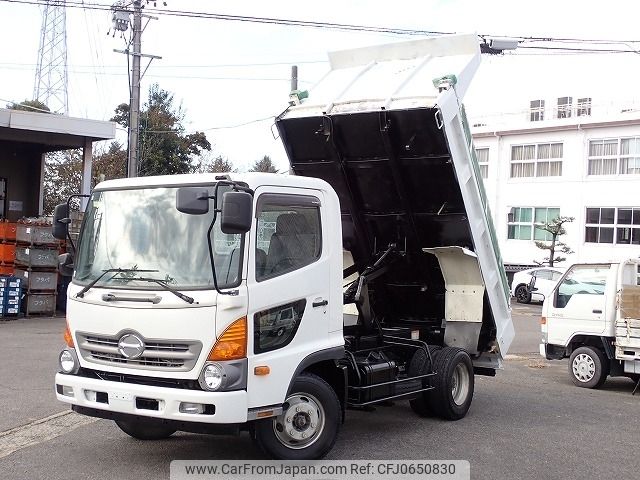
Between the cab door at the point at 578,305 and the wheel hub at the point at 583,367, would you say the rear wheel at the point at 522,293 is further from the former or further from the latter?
the wheel hub at the point at 583,367

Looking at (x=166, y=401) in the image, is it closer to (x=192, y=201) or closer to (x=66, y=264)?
(x=192, y=201)

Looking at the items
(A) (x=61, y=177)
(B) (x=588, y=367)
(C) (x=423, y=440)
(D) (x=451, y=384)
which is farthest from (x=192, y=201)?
(A) (x=61, y=177)

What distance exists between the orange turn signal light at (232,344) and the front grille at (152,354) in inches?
5.1

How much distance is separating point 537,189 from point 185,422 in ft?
99.2

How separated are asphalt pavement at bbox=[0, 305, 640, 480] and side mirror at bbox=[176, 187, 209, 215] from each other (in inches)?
84.0

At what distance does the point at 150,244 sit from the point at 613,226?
28184 millimetres

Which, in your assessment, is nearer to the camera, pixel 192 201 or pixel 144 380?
pixel 192 201

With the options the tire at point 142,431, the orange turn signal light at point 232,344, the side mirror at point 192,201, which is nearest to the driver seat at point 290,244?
the orange turn signal light at point 232,344

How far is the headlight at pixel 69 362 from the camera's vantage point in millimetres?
6055

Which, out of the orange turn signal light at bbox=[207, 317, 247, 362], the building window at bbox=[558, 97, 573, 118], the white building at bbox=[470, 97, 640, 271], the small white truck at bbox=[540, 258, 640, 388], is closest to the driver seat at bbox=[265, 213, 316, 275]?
the orange turn signal light at bbox=[207, 317, 247, 362]

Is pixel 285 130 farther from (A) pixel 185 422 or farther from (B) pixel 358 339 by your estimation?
(A) pixel 185 422

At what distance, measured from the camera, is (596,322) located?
1077 cm

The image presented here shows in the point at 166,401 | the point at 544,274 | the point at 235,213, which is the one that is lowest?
the point at 166,401

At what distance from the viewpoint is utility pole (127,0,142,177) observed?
20141mm
